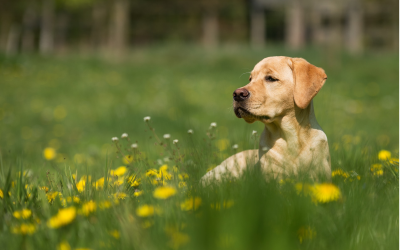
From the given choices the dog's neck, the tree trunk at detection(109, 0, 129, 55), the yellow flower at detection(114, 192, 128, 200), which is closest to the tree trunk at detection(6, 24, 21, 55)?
the tree trunk at detection(109, 0, 129, 55)

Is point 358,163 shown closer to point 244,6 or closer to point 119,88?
point 119,88

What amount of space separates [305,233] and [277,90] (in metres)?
1.44

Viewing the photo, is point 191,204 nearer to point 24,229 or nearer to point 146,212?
point 146,212

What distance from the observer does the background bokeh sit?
5.99 metres

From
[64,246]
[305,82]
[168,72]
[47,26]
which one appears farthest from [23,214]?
[47,26]

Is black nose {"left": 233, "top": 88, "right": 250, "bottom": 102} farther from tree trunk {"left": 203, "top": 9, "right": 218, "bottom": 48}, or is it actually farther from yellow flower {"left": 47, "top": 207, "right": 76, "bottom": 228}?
tree trunk {"left": 203, "top": 9, "right": 218, "bottom": 48}

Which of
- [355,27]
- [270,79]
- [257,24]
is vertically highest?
[257,24]

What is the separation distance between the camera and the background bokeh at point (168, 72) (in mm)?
5988

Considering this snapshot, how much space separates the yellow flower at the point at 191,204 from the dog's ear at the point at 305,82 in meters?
1.33

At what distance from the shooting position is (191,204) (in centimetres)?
162

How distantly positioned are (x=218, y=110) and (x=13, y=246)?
7.78 m

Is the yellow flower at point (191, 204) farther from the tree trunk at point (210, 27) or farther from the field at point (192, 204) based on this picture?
the tree trunk at point (210, 27)

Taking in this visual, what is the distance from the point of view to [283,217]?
1565 mm

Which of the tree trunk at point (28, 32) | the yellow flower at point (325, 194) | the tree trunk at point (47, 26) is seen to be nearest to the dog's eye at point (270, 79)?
the yellow flower at point (325, 194)
